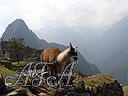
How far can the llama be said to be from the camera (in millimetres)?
22938

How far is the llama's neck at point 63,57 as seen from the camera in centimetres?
2303

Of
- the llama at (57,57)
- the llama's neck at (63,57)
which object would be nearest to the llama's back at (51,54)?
the llama at (57,57)

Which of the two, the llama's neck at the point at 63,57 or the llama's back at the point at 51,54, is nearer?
the llama's neck at the point at 63,57

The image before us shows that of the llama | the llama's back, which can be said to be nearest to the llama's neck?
the llama

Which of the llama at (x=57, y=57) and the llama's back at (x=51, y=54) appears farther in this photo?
the llama's back at (x=51, y=54)

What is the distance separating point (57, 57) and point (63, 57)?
2.82 feet

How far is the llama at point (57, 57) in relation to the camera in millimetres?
22938

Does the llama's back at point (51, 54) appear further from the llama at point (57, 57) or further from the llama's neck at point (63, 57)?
the llama's neck at point (63, 57)

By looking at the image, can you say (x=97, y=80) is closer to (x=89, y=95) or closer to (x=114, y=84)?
(x=114, y=84)

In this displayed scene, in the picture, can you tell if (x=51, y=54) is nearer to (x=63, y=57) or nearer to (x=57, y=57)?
(x=57, y=57)

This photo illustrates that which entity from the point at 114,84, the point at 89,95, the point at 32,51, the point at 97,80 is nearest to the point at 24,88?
the point at 89,95

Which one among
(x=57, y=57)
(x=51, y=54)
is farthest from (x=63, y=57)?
(x=51, y=54)

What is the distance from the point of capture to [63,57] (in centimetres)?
2338

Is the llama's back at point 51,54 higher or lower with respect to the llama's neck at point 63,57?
higher
